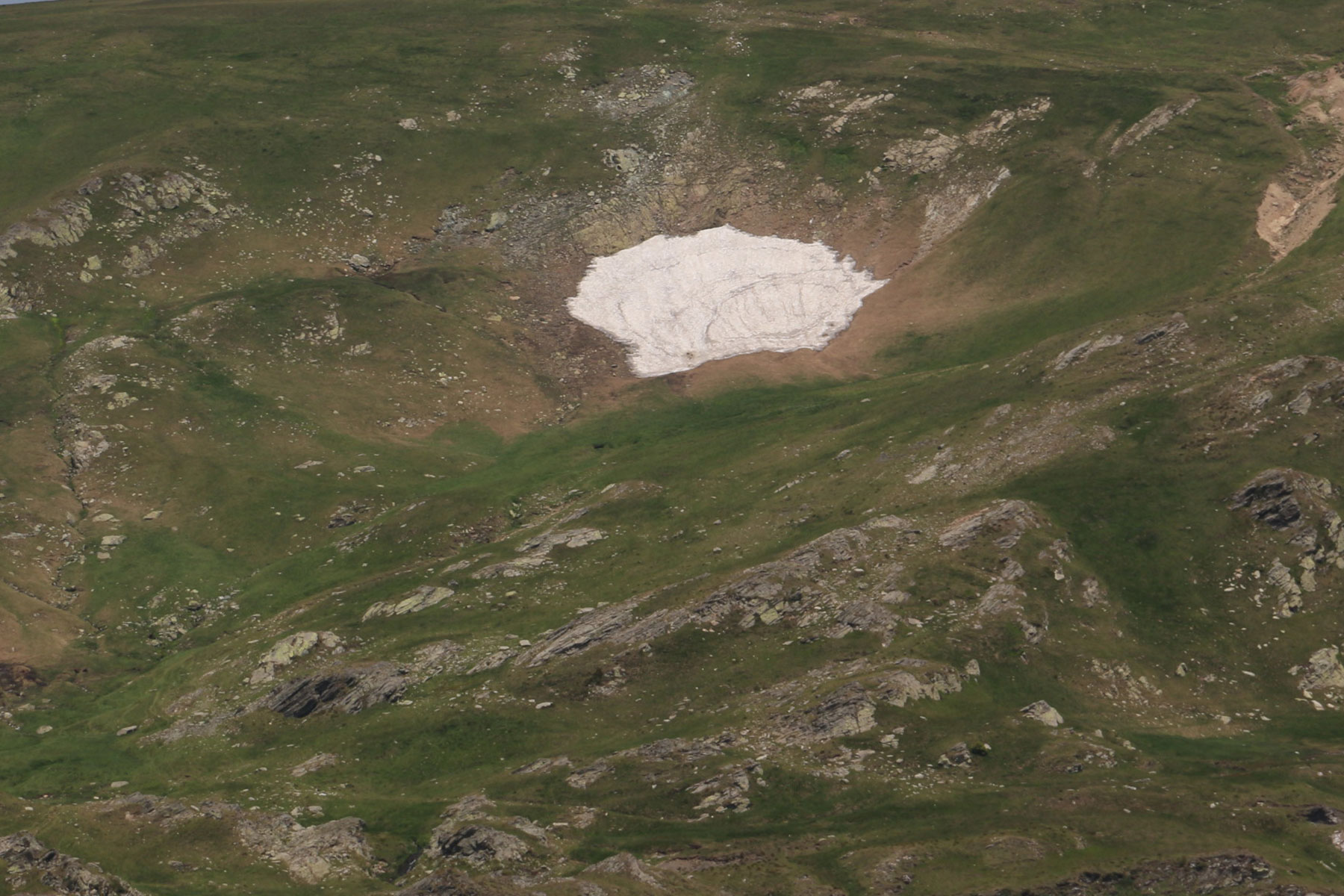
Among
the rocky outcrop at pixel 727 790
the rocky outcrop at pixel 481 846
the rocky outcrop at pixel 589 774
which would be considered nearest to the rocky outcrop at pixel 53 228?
the rocky outcrop at pixel 589 774

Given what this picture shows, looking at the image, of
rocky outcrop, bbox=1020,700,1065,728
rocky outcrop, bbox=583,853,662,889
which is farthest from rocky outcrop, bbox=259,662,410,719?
rocky outcrop, bbox=1020,700,1065,728

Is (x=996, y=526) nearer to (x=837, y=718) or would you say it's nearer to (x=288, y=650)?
(x=837, y=718)

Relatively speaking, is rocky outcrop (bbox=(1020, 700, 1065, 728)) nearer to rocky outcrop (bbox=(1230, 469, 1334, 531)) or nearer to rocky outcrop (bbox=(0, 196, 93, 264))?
rocky outcrop (bbox=(1230, 469, 1334, 531))

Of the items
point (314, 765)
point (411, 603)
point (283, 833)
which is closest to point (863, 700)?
point (283, 833)

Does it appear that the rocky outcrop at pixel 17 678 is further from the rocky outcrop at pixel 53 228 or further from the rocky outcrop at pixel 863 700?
the rocky outcrop at pixel 53 228

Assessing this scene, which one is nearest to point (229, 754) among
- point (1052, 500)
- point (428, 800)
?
point (428, 800)
